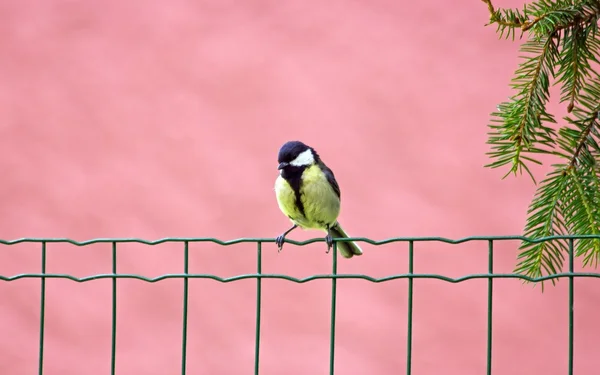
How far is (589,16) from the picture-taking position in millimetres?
1288

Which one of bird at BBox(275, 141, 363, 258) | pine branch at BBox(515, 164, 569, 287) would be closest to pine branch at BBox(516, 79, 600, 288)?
pine branch at BBox(515, 164, 569, 287)

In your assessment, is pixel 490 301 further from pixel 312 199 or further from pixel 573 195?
pixel 312 199

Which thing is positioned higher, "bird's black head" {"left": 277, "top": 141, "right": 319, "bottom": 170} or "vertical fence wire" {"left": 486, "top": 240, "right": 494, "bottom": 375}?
"bird's black head" {"left": 277, "top": 141, "right": 319, "bottom": 170}

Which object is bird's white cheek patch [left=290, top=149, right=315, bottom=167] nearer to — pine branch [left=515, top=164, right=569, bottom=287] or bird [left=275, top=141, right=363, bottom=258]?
bird [left=275, top=141, right=363, bottom=258]

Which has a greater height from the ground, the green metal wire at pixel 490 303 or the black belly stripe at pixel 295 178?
the black belly stripe at pixel 295 178

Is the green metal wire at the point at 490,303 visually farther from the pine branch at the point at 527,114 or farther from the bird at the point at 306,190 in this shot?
the bird at the point at 306,190

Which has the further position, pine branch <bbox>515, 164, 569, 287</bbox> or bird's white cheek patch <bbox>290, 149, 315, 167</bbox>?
bird's white cheek patch <bbox>290, 149, 315, 167</bbox>

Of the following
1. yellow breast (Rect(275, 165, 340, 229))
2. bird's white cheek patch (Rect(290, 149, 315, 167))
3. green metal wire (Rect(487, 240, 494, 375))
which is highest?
bird's white cheek patch (Rect(290, 149, 315, 167))

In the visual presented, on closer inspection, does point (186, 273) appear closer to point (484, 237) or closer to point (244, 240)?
point (244, 240)

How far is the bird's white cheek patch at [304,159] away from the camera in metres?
1.88

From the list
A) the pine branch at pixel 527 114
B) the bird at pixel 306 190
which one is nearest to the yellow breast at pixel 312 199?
the bird at pixel 306 190

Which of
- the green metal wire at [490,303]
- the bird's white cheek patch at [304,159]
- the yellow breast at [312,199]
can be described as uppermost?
the bird's white cheek patch at [304,159]

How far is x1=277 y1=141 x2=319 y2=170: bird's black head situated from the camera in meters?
1.87

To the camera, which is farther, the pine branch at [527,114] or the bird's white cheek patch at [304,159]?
the bird's white cheek patch at [304,159]
